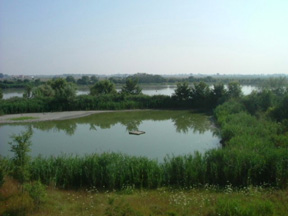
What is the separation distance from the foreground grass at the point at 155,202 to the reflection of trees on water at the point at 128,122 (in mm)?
12159

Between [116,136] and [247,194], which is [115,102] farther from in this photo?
[247,194]

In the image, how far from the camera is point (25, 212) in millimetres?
6004

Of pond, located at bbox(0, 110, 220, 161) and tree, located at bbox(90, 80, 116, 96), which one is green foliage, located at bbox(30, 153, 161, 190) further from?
tree, located at bbox(90, 80, 116, 96)

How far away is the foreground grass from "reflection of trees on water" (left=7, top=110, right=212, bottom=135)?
39.9 ft

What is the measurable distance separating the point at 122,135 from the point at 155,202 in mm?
11663

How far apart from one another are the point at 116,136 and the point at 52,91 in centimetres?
2087

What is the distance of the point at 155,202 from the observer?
6.77 m

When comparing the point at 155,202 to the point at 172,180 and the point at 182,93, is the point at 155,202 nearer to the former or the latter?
the point at 172,180

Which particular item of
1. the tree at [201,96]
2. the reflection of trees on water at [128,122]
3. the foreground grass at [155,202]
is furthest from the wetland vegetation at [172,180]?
the tree at [201,96]

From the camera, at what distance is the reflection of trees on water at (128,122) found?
20.9m

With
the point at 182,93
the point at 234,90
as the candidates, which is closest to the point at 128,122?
the point at 182,93

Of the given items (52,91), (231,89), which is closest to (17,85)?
(52,91)

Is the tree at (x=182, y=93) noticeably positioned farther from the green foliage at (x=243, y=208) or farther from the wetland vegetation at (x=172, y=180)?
the green foliage at (x=243, y=208)

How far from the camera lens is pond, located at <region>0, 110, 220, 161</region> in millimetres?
14297
